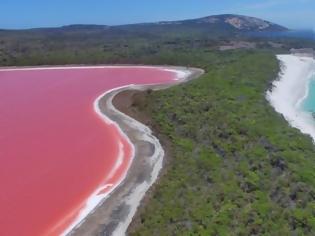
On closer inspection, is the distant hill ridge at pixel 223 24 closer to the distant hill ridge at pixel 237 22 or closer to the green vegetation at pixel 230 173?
the distant hill ridge at pixel 237 22

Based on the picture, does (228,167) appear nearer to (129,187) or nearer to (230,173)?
(230,173)

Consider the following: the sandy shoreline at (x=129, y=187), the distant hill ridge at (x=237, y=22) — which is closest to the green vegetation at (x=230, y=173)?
the sandy shoreline at (x=129, y=187)

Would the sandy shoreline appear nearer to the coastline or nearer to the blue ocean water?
the coastline

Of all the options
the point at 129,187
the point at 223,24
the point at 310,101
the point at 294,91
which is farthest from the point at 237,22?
the point at 129,187

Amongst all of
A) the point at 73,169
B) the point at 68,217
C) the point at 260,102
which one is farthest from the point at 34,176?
the point at 260,102

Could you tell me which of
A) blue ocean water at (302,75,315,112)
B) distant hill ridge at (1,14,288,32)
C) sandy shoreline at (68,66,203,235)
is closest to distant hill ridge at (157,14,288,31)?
distant hill ridge at (1,14,288,32)
